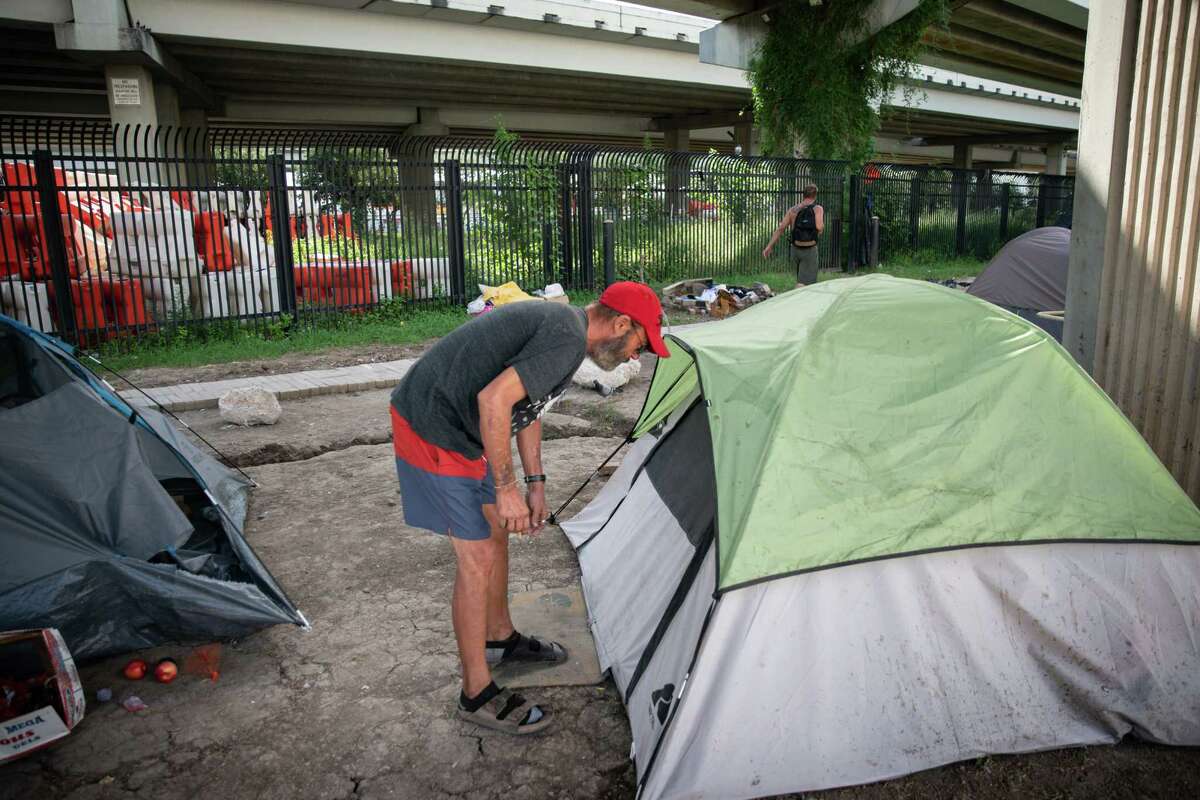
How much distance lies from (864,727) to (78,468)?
10.6ft

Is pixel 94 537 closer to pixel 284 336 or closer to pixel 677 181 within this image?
pixel 284 336

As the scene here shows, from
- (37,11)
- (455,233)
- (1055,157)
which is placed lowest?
(455,233)

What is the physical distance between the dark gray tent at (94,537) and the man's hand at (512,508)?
1349 mm

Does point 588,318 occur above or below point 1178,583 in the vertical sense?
above

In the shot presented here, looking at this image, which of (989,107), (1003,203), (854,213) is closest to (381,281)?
(854,213)

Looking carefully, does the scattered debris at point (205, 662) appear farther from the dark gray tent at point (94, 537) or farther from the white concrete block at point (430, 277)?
the white concrete block at point (430, 277)

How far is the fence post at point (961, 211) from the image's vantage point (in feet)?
65.2

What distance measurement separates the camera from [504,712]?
2.88 meters

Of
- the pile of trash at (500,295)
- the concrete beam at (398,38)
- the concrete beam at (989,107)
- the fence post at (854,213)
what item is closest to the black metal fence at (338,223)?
the pile of trash at (500,295)

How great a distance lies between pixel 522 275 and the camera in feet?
41.3

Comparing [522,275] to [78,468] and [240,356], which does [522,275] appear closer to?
[240,356]

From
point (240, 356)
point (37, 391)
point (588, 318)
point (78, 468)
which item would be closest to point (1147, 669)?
point (588, 318)

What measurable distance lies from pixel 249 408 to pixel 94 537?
11.3 feet

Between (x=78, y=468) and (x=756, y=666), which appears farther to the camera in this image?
(x=78, y=468)
